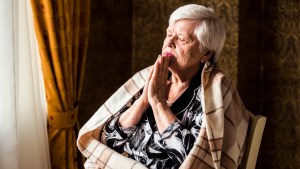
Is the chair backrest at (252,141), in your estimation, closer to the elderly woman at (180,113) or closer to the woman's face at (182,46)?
the elderly woman at (180,113)

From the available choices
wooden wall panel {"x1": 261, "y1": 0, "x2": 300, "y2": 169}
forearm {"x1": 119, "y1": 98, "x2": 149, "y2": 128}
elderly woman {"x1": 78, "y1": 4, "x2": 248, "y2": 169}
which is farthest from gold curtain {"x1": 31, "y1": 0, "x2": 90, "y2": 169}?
wooden wall panel {"x1": 261, "y1": 0, "x2": 300, "y2": 169}

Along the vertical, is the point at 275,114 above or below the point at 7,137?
below

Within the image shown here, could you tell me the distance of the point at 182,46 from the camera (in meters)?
1.85

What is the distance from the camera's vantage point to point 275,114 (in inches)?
133

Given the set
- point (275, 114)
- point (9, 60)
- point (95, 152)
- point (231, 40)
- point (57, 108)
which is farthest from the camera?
point (275, 114)

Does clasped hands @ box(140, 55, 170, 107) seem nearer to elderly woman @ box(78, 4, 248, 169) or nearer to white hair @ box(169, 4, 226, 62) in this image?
elderly woman @ box(78, 4, 248, 169)

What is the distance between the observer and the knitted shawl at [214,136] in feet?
5.52

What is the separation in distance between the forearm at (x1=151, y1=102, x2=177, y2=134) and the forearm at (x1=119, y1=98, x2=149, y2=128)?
122 mm

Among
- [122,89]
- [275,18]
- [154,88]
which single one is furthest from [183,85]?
[275,18]

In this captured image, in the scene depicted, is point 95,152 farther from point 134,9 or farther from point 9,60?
point 134,9

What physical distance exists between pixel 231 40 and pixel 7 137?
1.48 m

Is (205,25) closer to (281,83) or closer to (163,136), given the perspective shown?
(163,136)

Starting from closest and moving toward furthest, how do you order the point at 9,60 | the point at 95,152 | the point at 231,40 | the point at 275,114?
the point at 95,152 < the point at 9,60 < the point at 231,40 < the point at 275,114

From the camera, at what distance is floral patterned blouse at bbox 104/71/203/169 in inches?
67.8
